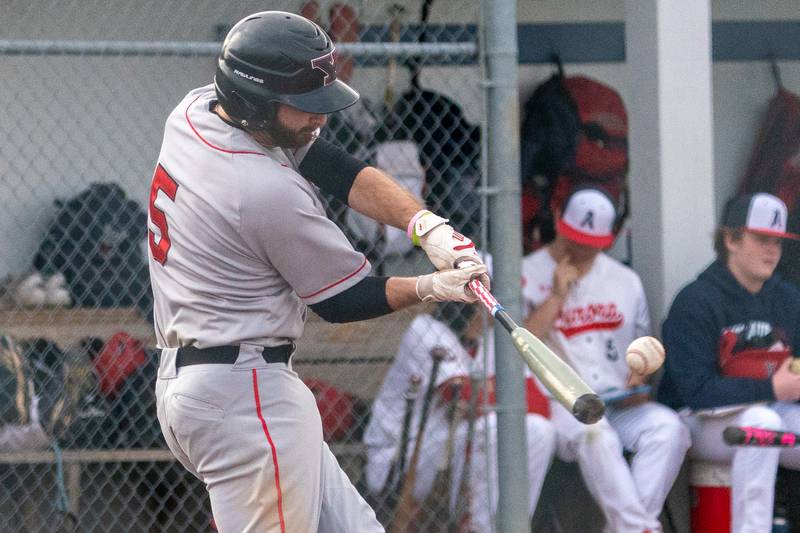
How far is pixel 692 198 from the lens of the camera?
4.77m

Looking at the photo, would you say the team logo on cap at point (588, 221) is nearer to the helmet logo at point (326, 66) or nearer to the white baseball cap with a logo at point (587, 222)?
the white baseball cap with a logo at point (587, 222)

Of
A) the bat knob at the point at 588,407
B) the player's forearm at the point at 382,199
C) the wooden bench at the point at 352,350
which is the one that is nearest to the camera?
the bat knob at the point at 588,407

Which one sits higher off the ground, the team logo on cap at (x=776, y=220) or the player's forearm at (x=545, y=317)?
the team logo on cap at (x=776, y=220)

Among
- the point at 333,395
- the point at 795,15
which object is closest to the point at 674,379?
the point at 333,395

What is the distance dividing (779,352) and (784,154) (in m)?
1.61

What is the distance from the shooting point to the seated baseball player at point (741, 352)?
4.25 meters

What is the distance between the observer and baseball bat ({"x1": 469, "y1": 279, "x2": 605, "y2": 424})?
2.29 m

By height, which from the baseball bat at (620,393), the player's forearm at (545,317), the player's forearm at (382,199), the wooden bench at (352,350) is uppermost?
the player's forearm at (382,199)

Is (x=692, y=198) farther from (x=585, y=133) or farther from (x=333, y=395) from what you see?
(x=333, y=395)

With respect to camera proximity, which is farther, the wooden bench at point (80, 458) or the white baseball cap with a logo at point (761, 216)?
the white baseball cap with a logo at point (761, 216)

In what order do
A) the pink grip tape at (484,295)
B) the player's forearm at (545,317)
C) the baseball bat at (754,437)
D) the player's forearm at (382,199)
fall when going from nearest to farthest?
1. the pink grip tape at (484,295)
2. the player's forearm at (382,199)
3. the baseball bat at (754,437)
4. the player's forearm at (545,317)

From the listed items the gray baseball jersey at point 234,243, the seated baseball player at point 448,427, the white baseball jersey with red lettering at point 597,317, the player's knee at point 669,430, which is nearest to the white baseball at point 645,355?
the gray baseball jersey at point 234,243

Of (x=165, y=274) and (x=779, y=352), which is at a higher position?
(x=165, y=274)

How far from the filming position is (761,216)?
4.57m
